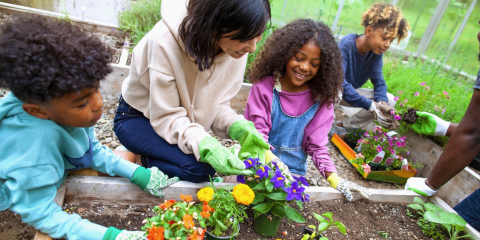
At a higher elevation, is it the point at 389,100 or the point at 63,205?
the point at 389,100

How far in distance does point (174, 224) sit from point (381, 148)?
2079 mm

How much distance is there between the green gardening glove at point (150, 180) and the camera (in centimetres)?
137

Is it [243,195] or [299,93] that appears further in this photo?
[299,93]

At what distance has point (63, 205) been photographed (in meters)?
1.34

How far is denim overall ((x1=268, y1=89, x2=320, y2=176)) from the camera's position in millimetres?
1917

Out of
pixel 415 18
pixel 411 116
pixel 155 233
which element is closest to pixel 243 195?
pixel 155 233

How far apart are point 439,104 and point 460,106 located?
13.5 inches

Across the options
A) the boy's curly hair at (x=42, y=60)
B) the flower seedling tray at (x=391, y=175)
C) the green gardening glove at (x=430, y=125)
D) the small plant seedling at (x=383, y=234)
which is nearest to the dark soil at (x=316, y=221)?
the small plant seedling at (x=383, y=234)

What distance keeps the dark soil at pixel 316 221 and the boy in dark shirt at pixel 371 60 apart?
3.36ft

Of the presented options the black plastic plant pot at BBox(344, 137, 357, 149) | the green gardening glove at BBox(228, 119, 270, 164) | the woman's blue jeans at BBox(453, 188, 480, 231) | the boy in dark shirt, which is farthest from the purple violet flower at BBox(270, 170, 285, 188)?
the black plastic plant pot at BBox(344, 137, 357, 149)

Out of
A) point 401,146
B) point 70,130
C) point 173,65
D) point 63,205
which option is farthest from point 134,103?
point 401,146

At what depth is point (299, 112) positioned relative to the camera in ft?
6.35

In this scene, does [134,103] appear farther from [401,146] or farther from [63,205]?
[401,146]

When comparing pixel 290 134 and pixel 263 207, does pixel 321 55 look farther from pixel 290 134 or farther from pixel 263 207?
pixel 263 207
